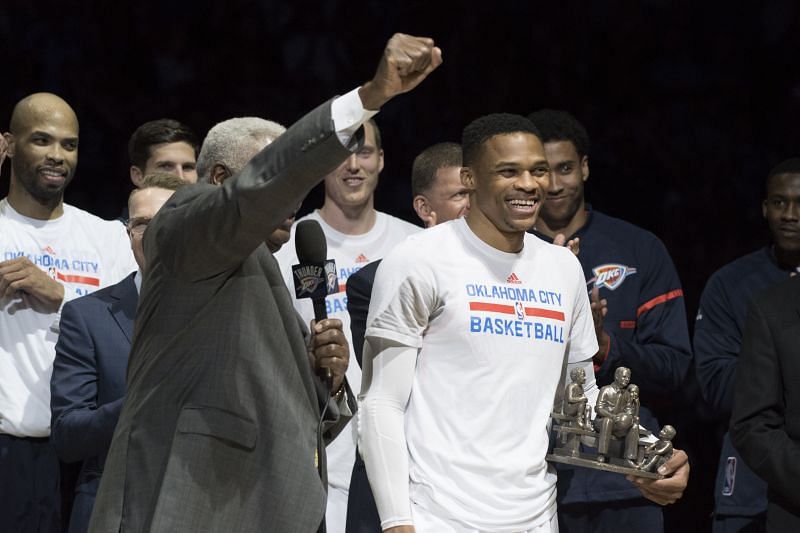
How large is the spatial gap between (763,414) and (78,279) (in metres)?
1.83

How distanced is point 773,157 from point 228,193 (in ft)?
10.9

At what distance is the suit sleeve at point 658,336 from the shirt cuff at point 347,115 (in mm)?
1537

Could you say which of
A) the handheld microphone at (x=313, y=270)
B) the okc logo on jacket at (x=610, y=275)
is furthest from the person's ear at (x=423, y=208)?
the handheld microphone at (x=313, y=270)

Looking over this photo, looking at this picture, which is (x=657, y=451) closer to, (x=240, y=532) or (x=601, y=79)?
(x=240, y=532)

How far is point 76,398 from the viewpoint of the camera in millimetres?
2783

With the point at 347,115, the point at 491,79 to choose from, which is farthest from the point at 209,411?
the point at 491,79

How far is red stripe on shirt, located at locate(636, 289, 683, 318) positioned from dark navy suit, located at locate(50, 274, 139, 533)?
128cm

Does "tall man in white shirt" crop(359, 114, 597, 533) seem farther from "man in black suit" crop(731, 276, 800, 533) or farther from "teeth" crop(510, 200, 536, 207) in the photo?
"man in black suit" crop(731, 276, 800, 533)

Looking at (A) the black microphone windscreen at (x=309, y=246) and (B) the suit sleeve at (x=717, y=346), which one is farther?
(B) the suit sleeve at (x=717, y=346)

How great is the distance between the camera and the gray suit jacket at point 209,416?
1760 mm

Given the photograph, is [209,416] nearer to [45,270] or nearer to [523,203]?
[523,203]

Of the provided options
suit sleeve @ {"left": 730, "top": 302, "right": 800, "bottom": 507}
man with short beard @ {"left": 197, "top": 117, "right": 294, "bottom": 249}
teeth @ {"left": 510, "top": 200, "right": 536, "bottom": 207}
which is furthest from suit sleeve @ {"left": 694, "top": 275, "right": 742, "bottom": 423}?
man with short beard @ {"left": 197, "top": 117, "right": 294, "bottom": 249}

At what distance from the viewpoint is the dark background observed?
4.49 m

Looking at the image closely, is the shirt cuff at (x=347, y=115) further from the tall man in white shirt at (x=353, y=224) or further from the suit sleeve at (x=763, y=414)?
the tall man in white shirt at (x=353, y=224)
